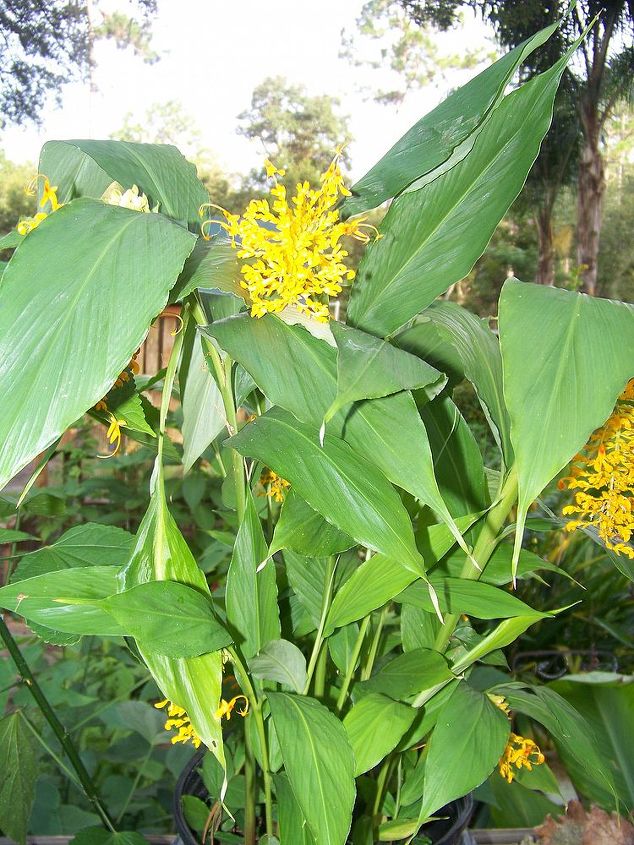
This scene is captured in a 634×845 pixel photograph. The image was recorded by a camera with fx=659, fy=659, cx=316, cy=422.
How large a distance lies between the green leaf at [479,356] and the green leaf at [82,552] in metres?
0.25

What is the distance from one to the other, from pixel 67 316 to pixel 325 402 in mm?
108

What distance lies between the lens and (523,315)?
0.23 meters

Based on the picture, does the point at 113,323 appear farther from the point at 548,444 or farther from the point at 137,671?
the point at 137,671

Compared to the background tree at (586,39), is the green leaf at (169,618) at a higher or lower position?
lower

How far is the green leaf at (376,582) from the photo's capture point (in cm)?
34

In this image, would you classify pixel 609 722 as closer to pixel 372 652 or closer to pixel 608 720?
pixel 608 720

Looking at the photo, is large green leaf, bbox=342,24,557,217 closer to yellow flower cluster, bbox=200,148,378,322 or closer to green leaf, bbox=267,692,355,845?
Result: yellow flower cluster, bbox=200,148,378,322

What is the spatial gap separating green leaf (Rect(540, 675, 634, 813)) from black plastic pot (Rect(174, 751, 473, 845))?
226mm

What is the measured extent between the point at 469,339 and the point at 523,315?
0.28ft

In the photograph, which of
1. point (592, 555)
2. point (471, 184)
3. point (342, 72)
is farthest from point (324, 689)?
point (342, 72)

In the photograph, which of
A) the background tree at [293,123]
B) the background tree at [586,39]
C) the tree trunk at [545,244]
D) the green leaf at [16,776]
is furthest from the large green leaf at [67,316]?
the background tree at [293,123]

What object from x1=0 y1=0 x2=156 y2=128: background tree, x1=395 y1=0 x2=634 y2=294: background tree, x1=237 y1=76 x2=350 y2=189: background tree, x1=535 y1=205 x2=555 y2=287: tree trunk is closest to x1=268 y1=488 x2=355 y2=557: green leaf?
x1=395 y1=0 x2=634 y2=294: background tree

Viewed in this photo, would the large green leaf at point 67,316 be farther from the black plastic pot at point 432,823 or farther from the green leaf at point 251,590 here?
the black plastic pot at point 432,823

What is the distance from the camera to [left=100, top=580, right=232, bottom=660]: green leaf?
0.29 meters
